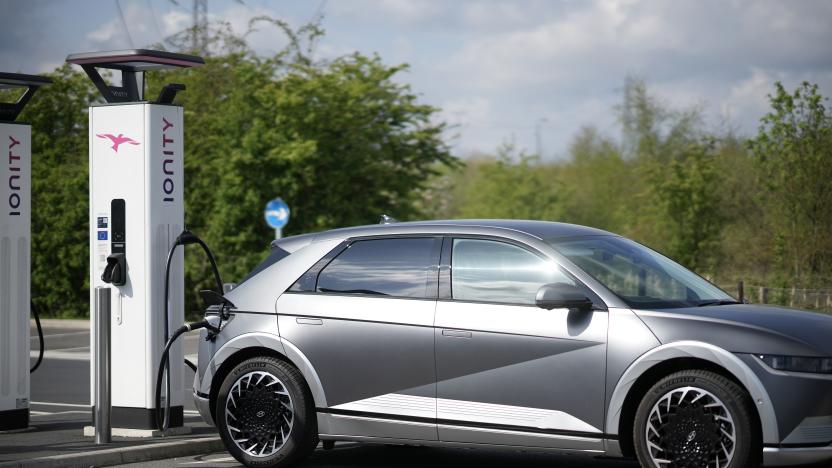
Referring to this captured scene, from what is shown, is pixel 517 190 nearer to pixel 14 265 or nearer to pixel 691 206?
pixel 691 206

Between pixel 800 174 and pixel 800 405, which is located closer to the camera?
pixel 800 405

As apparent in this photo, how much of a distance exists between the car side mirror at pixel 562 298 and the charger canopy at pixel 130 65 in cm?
365

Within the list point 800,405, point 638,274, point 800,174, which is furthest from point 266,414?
point 800,174

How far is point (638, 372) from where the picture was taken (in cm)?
702

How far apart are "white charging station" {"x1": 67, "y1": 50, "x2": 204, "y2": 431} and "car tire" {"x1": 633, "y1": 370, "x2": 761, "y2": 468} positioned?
410cm

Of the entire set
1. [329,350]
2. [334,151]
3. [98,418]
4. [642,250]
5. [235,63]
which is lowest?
[98,418]

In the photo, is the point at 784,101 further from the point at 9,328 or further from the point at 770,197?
the point at 9,328

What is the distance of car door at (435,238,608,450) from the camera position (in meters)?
7.20

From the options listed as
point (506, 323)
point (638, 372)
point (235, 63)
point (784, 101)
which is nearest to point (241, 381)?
point (506, 323)

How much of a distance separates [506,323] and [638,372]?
2.91 ft

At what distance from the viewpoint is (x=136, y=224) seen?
946cm

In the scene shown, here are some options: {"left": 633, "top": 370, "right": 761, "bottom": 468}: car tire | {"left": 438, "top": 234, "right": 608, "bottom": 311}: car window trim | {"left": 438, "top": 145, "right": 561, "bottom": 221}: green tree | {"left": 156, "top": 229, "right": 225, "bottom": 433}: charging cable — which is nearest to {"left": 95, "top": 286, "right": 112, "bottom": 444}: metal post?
{"left": 156, "top": 229, "right": 225, "bottom": 433}: charging cable

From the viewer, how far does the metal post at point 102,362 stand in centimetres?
906

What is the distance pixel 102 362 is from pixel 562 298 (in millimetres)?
3822
